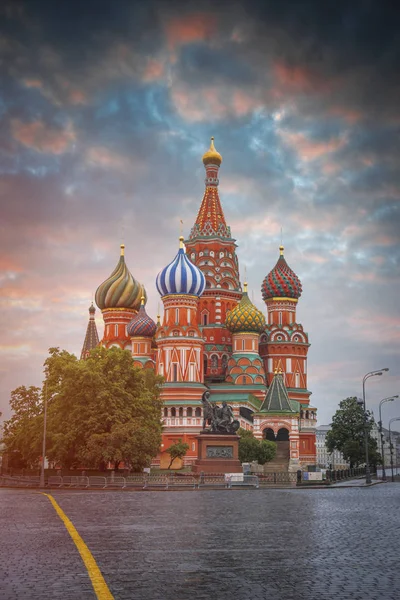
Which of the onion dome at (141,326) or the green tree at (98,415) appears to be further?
the onion dome at (141,326)

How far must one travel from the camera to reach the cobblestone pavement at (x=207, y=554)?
10312mm

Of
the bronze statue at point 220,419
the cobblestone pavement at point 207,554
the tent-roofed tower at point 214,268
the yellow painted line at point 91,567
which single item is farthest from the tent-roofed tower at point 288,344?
the yellow painted line at point 91,567

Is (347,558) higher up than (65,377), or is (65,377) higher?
(65,377)

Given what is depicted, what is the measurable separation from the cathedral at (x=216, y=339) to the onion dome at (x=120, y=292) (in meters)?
0.13

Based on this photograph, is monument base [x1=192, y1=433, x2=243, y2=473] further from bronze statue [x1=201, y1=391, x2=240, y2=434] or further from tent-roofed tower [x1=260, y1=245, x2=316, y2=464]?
tent-roofed tower [x1=260, y1=245, x2=316, y2=464]

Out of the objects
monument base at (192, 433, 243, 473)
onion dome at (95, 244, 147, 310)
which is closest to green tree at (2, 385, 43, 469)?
monument base at (192, 433, 243, 473)

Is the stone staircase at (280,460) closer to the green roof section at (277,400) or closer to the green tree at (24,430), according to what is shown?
the green roof section at (277,400)

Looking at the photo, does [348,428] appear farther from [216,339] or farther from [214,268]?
[214,268]

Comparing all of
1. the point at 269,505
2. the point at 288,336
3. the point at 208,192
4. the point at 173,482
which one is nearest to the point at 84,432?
the point at 173,482

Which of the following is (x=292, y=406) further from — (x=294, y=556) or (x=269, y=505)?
(x=294, y=556)

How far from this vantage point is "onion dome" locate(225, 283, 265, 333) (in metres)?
87.0

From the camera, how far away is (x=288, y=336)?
92625 mm

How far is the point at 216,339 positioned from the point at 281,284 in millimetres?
11180

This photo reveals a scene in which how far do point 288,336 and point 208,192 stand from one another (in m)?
22.8
